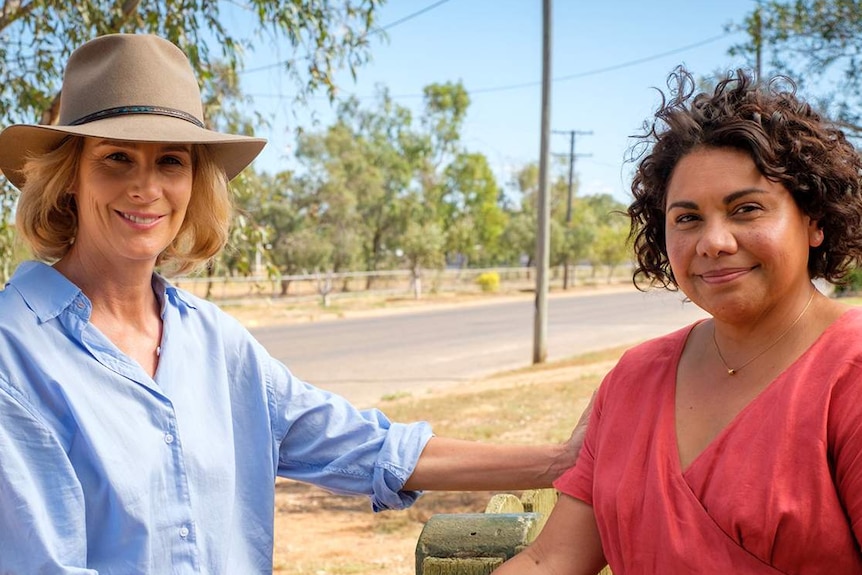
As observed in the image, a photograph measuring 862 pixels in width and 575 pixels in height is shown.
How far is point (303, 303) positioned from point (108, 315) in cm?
2567

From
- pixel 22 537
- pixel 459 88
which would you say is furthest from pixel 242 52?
pixel 459 88

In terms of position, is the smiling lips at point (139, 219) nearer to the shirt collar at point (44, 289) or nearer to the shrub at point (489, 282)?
the shirt collar at point (44, 289)

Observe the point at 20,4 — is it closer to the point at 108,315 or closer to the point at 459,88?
the point at 108,315

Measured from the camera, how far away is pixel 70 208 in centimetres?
213

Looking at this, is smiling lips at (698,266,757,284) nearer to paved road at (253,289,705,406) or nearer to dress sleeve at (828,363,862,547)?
dress sleeve at (828,363,862,547)

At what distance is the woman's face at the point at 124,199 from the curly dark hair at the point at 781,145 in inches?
41.7

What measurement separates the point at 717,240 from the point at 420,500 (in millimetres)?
5214

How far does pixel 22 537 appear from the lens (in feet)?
5.57

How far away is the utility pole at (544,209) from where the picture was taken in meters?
13.7

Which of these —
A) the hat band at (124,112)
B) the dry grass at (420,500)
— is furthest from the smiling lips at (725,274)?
→ the dry grass at (420,500)

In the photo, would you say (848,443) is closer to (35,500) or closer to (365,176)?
(35,500)

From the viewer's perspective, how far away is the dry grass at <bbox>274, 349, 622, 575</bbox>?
Answer: 5285 mm

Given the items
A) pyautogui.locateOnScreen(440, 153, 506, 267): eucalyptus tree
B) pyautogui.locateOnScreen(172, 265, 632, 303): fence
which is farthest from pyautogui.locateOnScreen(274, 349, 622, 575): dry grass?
pyautogui.locateOnScreen(440, 153, 506, 267): eucalyptus tree

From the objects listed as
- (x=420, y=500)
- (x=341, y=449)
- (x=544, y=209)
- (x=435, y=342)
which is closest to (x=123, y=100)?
(x=341, y=449)
